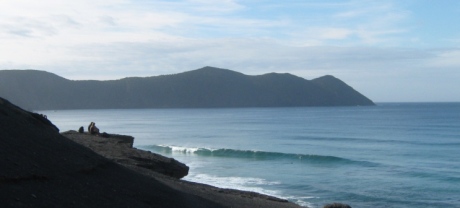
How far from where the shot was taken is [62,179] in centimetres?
1282

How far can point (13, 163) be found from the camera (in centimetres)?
1216

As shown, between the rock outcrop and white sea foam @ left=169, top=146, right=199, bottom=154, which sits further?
white sea foam @ left=169, top=146, right=199, bottom=154

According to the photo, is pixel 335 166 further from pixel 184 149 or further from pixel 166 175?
pixel 166 175

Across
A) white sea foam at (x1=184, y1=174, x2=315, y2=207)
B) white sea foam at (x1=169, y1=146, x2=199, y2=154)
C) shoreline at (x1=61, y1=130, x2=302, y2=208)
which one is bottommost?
white sea foam at (x1=184, y1=174, x2=315, y2=207)

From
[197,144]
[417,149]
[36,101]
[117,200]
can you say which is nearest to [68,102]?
[36,101]

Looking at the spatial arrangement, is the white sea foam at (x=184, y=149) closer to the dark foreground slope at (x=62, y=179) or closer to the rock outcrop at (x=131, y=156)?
the rock outcrop at (x=131, y=156)

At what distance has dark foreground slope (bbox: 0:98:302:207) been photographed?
37.4 feet

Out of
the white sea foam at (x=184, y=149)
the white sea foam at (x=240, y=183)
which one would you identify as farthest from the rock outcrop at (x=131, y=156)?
the white sea foam at (x=184, y=149)

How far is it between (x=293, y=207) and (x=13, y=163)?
9.79 metres

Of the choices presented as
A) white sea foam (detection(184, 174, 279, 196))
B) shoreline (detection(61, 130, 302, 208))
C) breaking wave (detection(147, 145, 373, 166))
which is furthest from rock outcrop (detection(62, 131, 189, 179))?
breaking wave (detection(147, 145, 373, 166))

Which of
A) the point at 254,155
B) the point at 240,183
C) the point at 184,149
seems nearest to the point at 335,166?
the point at 254,155

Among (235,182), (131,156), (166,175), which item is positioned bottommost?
(235,182)

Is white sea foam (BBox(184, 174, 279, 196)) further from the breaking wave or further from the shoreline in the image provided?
the breaking wave

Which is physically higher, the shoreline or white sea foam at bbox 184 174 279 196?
the shoreline
